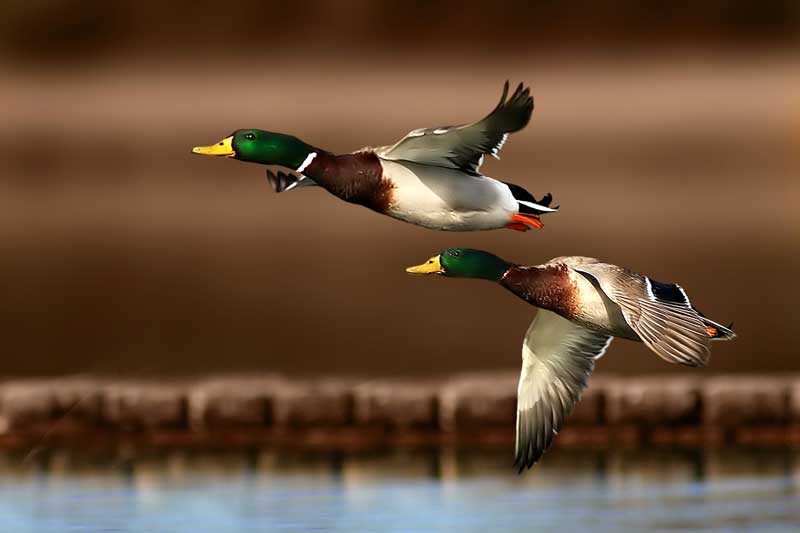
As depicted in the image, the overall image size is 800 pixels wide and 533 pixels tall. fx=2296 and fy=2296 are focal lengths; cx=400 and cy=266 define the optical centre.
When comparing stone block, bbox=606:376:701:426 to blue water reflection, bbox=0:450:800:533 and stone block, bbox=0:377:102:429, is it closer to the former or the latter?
blue water reflection, bbox=0:450:800:533

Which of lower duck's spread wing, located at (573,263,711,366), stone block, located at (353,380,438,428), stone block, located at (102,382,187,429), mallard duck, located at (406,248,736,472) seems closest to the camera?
lower duck's spread wing, located at (573,263,711,366)

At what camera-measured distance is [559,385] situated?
29.1 feet

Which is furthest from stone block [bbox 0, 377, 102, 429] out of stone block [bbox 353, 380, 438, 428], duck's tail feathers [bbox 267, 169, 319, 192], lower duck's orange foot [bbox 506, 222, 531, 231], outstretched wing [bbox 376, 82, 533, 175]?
lower duck's orange foot [bbox 506, 222, 531, 231]

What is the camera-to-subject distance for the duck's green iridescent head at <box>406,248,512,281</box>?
28.1 ft

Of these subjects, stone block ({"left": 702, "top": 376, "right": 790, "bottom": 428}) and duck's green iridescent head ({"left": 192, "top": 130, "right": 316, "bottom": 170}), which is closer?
duck's green iridescent head ({"left": 192, "top": 130, "right": 316, "bottom": 170})

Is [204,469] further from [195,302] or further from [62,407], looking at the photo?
[195,302]

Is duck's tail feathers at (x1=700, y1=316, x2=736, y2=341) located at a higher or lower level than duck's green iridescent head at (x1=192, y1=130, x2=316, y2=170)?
lower

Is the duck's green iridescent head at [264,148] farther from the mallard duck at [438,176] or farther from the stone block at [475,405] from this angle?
the stone block at [475,405]

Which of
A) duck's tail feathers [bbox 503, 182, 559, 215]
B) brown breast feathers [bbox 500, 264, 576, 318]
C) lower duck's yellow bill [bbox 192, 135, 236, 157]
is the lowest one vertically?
brown breast feathers [bbox 500, 264, 576, 318]

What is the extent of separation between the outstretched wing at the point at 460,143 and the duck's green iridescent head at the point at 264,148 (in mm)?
286

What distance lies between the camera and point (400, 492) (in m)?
20.4

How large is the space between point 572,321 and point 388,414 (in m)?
12.0

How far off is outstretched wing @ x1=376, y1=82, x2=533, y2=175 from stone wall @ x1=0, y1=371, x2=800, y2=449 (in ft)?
38.6

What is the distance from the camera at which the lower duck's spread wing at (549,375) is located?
28.2 feet
